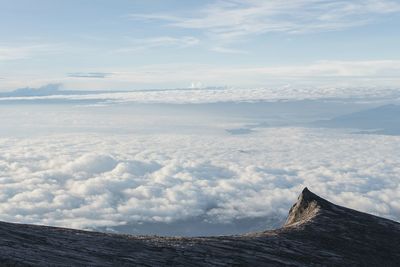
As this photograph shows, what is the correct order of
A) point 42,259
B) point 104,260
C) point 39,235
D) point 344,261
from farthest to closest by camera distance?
point 344,261, point 39,235, point 104,260, point 42,259

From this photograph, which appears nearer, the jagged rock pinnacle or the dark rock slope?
the dark rock slope

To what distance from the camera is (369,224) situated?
108ft

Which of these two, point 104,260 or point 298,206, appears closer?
point 104,260

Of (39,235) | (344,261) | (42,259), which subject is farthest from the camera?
(344,261)

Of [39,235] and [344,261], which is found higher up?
[39,235]

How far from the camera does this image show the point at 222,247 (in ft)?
78.6

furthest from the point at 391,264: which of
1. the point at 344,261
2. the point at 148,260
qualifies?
the point at 148,260

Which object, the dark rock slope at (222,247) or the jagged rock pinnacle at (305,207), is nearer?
the dark rock slope at (222,247)

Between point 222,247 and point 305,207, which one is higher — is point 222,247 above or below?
below

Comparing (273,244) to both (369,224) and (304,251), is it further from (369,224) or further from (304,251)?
(369,224)

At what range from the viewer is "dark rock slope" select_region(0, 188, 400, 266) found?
19.4m

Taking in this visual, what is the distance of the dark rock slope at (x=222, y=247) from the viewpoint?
19.4 metres

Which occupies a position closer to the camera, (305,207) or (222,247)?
(222,247)

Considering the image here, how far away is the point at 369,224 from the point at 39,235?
23364mm
